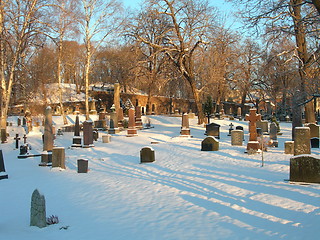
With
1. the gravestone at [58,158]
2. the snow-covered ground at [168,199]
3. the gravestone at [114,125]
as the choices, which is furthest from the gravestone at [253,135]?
the gravestone at [114,125]

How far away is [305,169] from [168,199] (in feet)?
12.1

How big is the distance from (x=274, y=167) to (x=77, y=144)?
11047 millimetres

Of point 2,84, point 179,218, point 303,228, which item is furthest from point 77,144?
point 303,228

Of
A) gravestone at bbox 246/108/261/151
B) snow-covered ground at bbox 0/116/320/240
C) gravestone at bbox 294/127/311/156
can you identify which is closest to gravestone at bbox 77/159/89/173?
snow-covered ground at bbox 0/116/320/240

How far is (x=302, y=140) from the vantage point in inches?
430

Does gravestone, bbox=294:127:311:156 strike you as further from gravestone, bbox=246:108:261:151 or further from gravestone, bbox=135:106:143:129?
gravestone, bbox=135:106:143:129

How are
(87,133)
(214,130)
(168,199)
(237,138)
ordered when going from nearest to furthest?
(168,199) → (237,138) → (87,133) → (214,130)

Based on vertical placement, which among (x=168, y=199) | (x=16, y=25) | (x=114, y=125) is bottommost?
(x=168, y=199)

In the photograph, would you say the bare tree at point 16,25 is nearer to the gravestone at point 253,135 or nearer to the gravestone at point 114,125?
the gravestone at point 114,125

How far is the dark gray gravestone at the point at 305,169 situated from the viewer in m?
7.81

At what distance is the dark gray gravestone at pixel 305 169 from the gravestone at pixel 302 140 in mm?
3236

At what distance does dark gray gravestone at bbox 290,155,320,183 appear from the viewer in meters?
7.81

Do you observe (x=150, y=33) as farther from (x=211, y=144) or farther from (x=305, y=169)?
(x=305, y=169)

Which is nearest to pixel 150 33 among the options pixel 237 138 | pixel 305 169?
pixel 237 138
